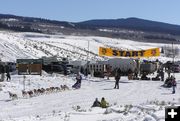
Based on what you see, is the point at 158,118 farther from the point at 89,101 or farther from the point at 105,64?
the point at 105,64

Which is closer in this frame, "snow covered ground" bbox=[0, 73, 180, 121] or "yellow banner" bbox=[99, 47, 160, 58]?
"snow covered ground" bbox=[0, 73, 180, 121]

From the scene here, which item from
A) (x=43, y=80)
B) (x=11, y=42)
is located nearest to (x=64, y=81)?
(x=43, y=80)

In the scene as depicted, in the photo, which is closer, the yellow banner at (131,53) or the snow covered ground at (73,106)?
the snow covered ground at (73,106)

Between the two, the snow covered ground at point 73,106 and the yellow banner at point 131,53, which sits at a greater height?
the yellow banner at point 131,53

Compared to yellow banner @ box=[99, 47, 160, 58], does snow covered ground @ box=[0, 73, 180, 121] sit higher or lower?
lower

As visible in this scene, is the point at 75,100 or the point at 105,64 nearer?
the point at 75,100

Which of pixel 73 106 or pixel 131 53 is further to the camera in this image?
pixel 131 53

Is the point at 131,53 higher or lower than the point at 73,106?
higher

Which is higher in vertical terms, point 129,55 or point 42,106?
point 129,55

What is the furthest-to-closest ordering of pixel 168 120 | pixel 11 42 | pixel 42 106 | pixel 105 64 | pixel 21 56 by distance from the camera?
pixel 11 42 → pixel 21 56 → pixel 105 64 → pixel 42 106 → pixel 168 120

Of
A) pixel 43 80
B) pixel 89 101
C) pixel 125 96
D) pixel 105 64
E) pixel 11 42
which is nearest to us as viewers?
pixel 89 101

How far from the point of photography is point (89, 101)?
28219 mm

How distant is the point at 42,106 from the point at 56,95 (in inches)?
259

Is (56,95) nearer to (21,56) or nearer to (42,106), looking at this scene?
(42,106)
